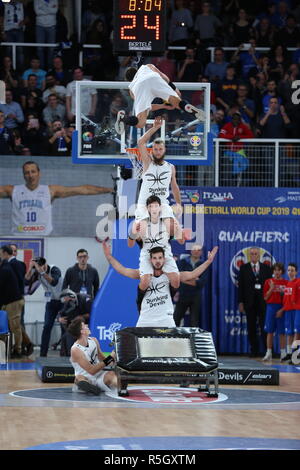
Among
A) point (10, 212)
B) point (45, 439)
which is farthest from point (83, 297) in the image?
point (45, 439)

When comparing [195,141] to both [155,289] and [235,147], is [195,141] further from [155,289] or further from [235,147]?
[235,147]

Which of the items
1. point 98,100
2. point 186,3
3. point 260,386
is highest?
point 186,3

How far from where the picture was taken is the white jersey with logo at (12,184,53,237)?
20.2 meters

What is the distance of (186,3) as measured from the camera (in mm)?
23688

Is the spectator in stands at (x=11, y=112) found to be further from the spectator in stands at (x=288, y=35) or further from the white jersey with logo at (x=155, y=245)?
the white jersey with logo at (x=155, y=245)

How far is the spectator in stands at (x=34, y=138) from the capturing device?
20312 millimetres

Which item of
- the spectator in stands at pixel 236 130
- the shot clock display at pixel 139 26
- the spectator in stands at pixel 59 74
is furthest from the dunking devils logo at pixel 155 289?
the spectator in stands at pixel 59 74

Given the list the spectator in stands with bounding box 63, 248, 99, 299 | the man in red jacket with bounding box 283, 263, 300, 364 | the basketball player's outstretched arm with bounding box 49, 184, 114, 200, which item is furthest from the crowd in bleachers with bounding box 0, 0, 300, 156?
the man in red jacket with bounding box 283, 263, 300, 364

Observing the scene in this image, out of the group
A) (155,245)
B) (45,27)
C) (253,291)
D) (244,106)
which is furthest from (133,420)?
(45,27)

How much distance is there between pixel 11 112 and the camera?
20734mm

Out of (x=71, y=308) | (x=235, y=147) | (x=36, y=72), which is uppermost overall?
(x=36, y=72)

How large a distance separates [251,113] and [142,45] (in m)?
6.97

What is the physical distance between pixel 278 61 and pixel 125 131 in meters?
6.89

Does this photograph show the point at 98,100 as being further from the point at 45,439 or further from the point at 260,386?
the point at 45,439
